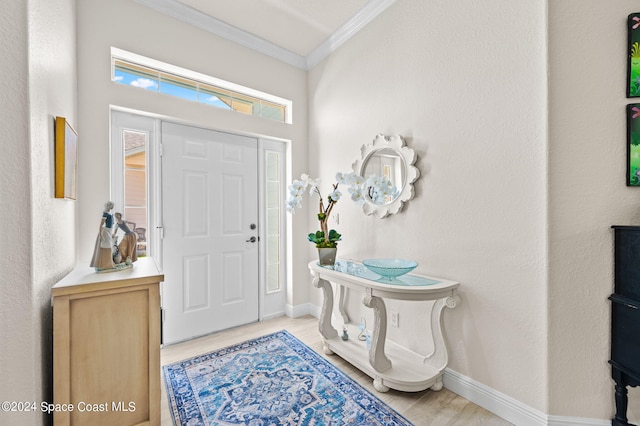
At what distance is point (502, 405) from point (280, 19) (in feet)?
11.2

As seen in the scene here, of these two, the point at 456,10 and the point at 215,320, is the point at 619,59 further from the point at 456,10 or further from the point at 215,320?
the point at 215,320

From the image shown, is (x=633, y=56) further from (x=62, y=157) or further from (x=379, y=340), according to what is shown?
(x=62, y=157)

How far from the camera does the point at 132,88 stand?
2.19m

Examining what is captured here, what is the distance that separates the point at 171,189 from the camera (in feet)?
8.09

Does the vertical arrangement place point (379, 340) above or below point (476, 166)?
below

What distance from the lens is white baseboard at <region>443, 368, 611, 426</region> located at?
1.42 meters

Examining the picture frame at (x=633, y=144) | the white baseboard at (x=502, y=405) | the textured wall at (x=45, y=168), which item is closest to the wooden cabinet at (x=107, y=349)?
the textured wall at (x=45, y=168)

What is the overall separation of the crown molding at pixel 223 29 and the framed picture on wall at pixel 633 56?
105 inches

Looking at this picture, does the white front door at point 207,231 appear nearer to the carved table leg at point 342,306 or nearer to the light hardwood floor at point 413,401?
the light hardwood floor at point 413,401

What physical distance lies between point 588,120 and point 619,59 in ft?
1.06

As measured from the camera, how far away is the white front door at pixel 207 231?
2471mm

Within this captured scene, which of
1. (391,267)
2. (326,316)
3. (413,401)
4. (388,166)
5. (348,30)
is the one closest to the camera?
(413,401)

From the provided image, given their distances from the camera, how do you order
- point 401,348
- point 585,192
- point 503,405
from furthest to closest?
point 401,348 < point 503,405 < point 585,192

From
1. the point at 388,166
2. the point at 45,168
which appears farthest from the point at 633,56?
the point at 45,168
